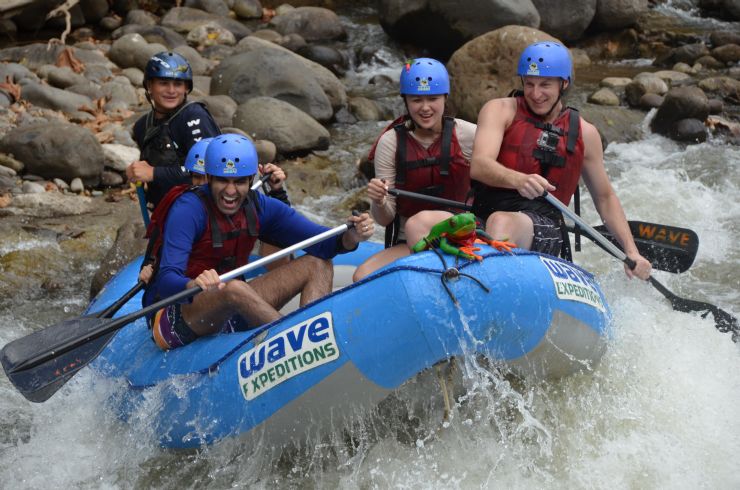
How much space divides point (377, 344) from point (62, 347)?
4.71 ft

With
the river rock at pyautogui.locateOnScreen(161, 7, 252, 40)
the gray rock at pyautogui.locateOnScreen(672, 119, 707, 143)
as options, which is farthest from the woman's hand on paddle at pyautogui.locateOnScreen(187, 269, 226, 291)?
the river rock at pyautogui.locateOnScreen(161, 7, 252, 40)

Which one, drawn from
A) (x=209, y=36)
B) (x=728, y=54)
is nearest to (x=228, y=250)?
(x=209, y=36)

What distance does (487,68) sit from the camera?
10.2 metres

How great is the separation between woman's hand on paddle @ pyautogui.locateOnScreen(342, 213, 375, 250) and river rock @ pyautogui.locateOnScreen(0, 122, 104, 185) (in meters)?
4.25

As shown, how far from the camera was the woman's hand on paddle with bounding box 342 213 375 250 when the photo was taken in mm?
4387

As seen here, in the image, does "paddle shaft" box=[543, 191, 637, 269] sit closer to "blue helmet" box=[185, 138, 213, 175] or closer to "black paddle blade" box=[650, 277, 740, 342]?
→ "black paddle blade" box=[650, 277, 740, 342]

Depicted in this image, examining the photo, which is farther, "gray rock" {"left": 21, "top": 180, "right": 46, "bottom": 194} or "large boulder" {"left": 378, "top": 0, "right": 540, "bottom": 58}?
"large boulder" {"left": 378, "top": 0, "right": 540, "bottom": 58}

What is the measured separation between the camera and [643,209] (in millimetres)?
8641

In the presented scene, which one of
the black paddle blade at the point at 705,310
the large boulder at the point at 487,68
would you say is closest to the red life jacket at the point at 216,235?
the black paddle blade at the point at 705,310

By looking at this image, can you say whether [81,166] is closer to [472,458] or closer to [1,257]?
[1,257]

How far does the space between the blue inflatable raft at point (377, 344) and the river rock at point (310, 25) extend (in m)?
10.9

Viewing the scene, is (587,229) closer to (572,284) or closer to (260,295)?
(572,284)

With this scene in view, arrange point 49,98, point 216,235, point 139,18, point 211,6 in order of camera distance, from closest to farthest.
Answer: point 216,235 < point 49,98 < point 139,18 < point 211,6

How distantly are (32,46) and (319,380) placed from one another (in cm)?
940
